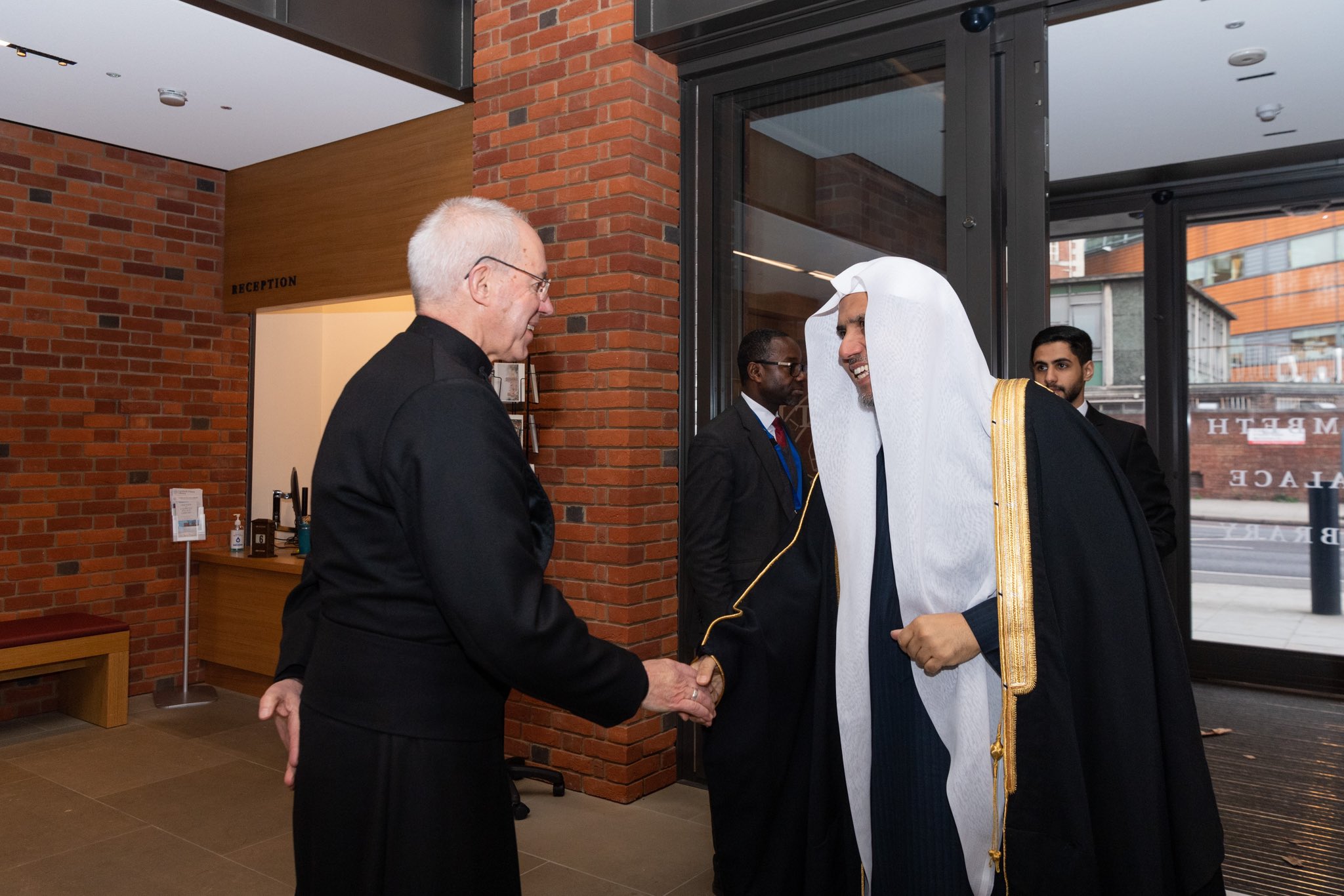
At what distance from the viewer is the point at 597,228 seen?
395 centimetres

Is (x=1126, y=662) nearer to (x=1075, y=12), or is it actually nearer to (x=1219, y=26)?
(x=1075, y=12)

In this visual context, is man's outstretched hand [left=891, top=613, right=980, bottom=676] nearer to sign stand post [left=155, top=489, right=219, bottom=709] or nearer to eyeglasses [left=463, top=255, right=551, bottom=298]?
eyeglasses [left=463, top=255, right=551, bottom=298]

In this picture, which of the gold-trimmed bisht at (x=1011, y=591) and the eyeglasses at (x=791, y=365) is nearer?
the gold-trimmed bisht at (x=1011, y=591)

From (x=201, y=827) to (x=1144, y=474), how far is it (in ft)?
12.8

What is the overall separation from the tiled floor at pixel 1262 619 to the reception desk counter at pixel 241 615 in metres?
5.75

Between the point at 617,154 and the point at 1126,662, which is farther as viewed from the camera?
the point at 617,154

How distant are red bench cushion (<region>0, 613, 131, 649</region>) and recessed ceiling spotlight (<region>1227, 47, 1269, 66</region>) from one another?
6.11 metres

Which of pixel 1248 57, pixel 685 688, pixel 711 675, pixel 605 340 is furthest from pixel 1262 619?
pixel 685 688

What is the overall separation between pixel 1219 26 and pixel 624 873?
4.16 metres

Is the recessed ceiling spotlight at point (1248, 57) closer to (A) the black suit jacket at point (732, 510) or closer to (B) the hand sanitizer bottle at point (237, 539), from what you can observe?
(A) the black suit jacket at point (732, 510)

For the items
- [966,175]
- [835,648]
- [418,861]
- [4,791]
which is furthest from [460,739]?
[4,791]

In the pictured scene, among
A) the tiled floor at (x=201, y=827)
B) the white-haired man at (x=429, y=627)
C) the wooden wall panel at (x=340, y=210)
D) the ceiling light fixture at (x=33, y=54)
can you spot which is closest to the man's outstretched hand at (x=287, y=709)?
the white-haired man at (x=429, y=627)

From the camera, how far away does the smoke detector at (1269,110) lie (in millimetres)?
4914

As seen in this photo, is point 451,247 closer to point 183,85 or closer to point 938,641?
point 938,641
